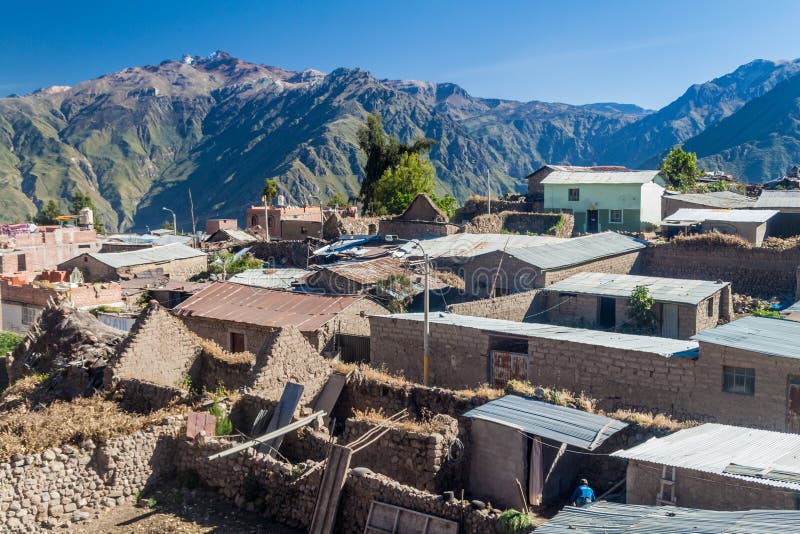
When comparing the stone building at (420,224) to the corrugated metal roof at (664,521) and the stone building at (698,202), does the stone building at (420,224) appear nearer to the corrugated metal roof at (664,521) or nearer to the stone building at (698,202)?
the stone building at (698,202)

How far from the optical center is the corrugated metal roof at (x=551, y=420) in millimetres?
10672

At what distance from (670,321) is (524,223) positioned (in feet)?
63.9

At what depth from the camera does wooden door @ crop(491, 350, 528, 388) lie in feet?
52.5

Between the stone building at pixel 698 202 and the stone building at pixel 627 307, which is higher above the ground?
the stone building at pixel 698 202

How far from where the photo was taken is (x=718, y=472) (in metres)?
8.45

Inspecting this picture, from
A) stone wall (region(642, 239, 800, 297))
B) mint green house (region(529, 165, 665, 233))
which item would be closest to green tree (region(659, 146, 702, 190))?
mint green house (region(529, 165, 665, 233))

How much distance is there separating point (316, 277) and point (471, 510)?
62.1 ft

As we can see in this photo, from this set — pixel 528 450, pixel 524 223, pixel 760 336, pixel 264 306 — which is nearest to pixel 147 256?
pixel 524 223

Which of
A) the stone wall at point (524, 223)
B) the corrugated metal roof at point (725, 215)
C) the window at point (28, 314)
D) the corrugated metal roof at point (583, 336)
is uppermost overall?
the corrugated metal roof at point (725, 215)

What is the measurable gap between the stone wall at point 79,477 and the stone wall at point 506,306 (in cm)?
1008

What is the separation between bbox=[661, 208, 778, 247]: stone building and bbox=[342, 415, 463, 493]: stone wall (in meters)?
23.2

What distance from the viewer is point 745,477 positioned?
27.0 ft

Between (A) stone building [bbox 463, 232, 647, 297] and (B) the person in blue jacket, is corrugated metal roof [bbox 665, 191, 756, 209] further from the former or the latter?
(B) the person in blue jacket

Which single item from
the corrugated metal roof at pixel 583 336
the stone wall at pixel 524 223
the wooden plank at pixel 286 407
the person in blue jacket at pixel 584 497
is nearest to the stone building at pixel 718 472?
the person in blue jacket at pixel 584 497
